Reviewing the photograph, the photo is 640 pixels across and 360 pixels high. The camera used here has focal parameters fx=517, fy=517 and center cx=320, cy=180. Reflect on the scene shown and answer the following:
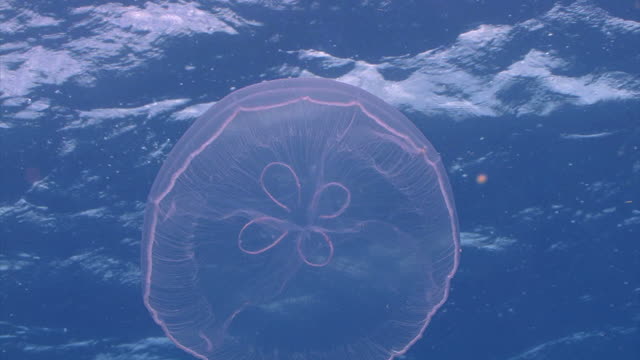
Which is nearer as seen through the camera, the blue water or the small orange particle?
the blue water

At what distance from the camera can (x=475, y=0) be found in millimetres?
6633

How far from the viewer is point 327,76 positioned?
23.8 ft

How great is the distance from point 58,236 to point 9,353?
15.9ft

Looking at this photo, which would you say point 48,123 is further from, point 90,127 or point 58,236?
point 58,236

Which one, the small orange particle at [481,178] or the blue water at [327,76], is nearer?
the blue water at [327,76]

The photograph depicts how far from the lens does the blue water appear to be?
21.7 feet

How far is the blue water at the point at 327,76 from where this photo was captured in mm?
6625

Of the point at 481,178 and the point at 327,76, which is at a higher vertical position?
the point at 327,76

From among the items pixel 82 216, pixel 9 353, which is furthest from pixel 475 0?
pixel 9 353

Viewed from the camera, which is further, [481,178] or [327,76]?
[481,178]

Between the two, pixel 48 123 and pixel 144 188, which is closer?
pixel 48 123

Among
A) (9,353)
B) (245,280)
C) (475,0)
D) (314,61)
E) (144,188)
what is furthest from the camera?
(9,353)

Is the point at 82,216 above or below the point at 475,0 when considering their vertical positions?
below

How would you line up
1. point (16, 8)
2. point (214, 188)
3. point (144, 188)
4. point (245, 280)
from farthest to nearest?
point (144, 188)
point (16, 8)
point (245, 280)
point (214, 188)
